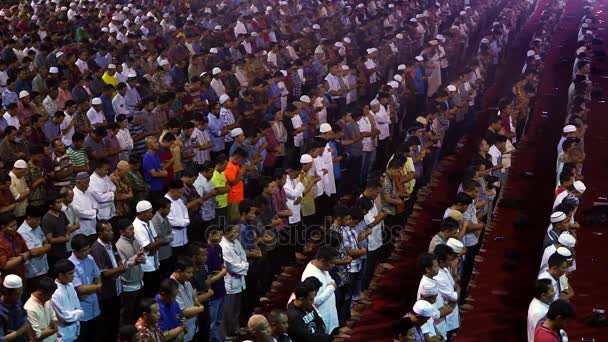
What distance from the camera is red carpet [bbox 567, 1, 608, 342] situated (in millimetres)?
9516

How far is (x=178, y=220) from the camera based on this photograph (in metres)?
9.09

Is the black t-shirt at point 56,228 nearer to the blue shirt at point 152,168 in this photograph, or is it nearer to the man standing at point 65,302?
the man standing at point 65,302

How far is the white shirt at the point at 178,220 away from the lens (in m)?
9.08

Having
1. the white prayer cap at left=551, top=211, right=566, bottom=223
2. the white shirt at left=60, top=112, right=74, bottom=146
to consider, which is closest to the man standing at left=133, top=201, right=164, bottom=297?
the white shirt at left=60, top=112, right=74, bottom=146

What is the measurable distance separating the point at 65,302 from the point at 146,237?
4.04 ft

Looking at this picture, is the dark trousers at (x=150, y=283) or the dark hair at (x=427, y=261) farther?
the dark trousers at (x=150, y=283)

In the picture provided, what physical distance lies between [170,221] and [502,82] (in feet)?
42.1

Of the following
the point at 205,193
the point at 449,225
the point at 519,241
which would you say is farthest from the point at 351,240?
the point at 519,241

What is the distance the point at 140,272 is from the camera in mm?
8352

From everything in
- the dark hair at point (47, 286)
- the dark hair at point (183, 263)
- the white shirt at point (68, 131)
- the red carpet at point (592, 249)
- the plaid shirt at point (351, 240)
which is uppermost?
the white shirt at point (68, 131)

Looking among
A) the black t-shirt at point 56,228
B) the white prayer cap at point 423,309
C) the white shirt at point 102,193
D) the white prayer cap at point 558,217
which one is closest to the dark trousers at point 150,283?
the black t-shirt at point 56,228

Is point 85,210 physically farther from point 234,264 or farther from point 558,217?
point 558,217

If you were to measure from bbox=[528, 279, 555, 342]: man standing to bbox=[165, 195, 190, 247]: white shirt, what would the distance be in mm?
3414

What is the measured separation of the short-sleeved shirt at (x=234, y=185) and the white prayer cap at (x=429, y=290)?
301 cm
